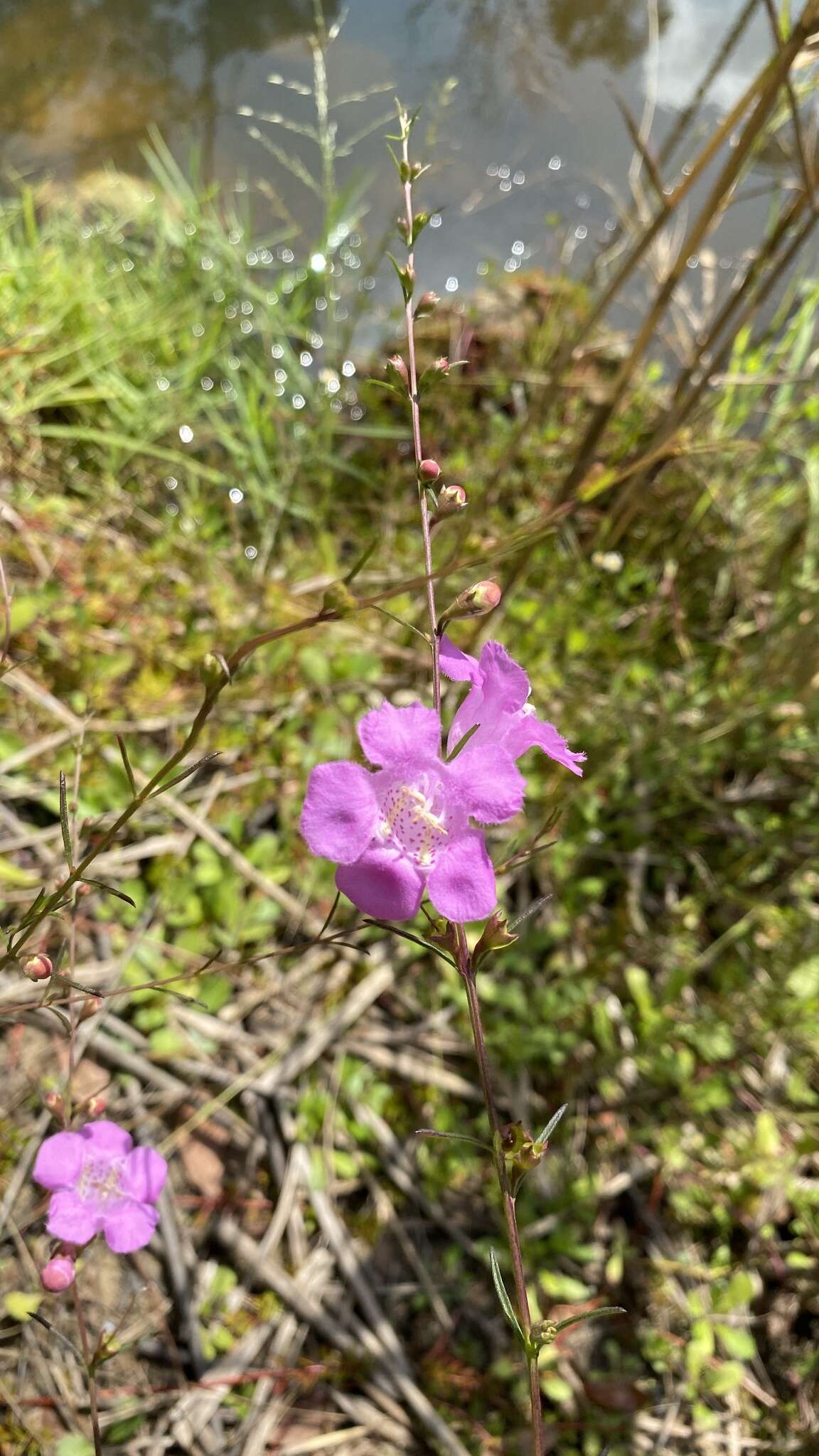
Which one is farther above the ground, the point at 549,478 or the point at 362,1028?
the point at 549,478

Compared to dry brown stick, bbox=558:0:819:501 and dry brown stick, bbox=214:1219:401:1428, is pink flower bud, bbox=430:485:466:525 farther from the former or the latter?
dry brown stick, bbox=214:1219:401:1428

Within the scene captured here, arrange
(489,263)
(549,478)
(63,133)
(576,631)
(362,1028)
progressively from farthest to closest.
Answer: (63,133) → (489,263) → (549,478) → (576,631) → (362,1028)

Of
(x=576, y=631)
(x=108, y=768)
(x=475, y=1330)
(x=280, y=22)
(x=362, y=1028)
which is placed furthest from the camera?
(x=280, y=22)

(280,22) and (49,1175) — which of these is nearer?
(49,1175)

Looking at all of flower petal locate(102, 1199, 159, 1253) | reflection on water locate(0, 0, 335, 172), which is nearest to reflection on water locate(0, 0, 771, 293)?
reflection on water locate(0, 0, 335, 172)

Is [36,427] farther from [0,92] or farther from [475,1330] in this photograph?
[0,92]

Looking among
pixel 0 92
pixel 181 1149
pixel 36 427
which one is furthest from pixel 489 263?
pixel 181 1149

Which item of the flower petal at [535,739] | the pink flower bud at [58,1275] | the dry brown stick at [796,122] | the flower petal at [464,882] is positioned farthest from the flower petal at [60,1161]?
the dry brown stick at [796,122]
